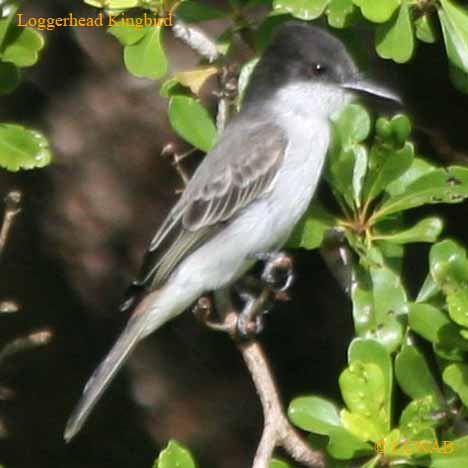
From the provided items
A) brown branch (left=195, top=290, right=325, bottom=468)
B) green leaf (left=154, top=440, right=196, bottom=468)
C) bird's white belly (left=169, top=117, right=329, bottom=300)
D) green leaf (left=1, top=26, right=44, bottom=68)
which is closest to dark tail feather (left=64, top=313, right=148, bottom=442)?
bird's white belly (left=169, top=117, right=329, bottom=300)

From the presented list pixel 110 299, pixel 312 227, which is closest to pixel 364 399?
pixel 312 227

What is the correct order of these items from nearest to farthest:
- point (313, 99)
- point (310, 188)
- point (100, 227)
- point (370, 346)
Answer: point (370, 346)
point (310, 188)
point (313, 99)
point (100, 227)

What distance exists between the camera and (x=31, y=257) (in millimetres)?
4461

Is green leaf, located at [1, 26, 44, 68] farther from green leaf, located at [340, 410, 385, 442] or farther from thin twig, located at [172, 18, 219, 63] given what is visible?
green leaf, located at [340, 410, 385, 442]

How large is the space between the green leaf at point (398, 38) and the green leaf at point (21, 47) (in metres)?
0.76

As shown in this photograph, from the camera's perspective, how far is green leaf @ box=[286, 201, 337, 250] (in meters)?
3.11

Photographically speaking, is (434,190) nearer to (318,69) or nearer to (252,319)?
(252,319)

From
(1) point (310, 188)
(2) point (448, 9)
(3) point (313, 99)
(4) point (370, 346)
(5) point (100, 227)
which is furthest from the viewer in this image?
(5) point (100, 227)

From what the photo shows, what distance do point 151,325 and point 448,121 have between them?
960 mm

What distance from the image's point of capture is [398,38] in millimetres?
2998

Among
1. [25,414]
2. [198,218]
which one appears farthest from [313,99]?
[25,414]

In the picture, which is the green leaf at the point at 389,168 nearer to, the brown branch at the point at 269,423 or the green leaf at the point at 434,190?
the green leaf at the point at 434,190

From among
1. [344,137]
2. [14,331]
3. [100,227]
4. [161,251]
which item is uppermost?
[344,137]

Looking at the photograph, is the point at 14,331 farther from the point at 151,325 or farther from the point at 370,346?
the point at 370,346
